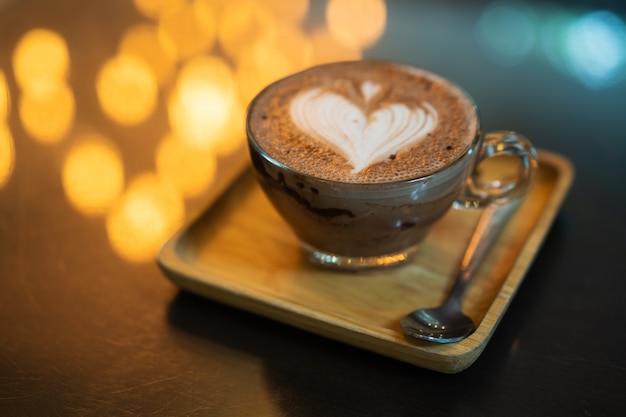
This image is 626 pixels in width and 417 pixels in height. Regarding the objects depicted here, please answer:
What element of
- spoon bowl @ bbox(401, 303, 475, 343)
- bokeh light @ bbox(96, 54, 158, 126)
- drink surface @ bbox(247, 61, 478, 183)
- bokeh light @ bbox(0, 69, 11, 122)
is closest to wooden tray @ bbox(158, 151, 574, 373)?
spoon bowl @ bbox(401, 303, 475, 343)

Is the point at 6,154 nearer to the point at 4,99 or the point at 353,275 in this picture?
the point at 4,99

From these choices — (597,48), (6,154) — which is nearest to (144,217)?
(6,154)

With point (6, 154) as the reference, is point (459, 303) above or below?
above

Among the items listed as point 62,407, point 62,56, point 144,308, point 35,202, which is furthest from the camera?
point 62,56

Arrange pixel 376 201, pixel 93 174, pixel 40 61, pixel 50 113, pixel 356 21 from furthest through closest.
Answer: pixel 356 21 < pixel 40 61 < pixel 50 113 < pixel 93 174 < pixel 376 201

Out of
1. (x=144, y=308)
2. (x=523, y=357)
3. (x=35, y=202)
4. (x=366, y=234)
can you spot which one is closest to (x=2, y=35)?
(x=35, y=202)

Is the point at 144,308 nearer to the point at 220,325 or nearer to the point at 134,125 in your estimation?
the point at 220,325

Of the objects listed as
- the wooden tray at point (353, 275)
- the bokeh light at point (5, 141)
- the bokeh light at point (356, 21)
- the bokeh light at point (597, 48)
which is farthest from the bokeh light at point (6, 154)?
the bokeh light at point (597, 48)
